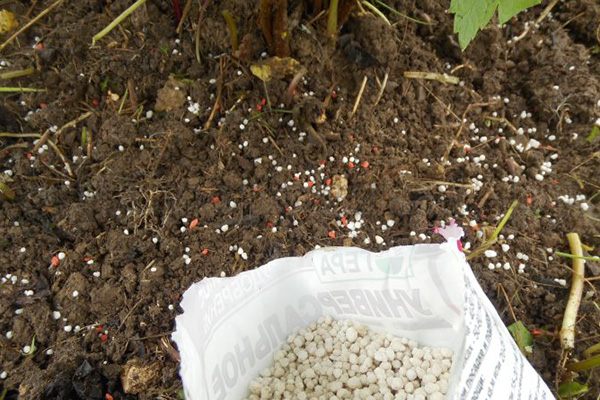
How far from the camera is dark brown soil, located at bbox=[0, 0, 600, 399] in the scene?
938 millimetres

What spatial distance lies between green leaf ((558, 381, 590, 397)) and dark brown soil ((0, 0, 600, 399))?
0.08 feet

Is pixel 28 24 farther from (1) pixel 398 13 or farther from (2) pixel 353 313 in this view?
(2) pixel 353 313

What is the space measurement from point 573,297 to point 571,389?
188 millimetres

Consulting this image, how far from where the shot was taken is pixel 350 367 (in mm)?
910

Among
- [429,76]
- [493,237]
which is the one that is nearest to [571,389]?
[493,237]

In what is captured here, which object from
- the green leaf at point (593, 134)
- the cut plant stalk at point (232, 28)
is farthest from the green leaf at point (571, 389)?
the cut plant stalk at point (232, 28)

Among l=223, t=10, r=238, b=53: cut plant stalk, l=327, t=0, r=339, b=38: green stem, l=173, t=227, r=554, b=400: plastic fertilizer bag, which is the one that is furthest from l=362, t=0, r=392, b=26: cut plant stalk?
l=173, t=227, r=554, b=400: plastic fertilizer bag

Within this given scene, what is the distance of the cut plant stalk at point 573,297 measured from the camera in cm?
91

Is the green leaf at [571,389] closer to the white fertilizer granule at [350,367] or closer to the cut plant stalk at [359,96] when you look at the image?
the white fertilizer granule at [350,367]

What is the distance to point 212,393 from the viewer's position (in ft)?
2.51

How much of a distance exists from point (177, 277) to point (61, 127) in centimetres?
50

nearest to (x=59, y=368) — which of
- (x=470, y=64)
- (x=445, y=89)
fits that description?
(x=445, y=89)

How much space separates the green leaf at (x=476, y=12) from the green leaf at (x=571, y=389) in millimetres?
677

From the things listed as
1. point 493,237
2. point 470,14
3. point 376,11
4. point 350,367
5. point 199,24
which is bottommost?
point 350,367
